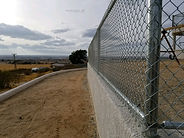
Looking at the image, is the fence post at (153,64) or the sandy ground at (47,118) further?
the sandy ground at (47,118)

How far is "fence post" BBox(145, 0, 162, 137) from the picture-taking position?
3.41ft

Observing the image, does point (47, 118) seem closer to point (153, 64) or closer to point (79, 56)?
point (153, 64)

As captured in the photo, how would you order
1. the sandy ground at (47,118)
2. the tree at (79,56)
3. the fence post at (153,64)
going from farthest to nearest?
1. the tree at (79,56)
2. the sandy ground at (47,118)
3. the fence post at (153,64)

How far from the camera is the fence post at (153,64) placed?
1040mm

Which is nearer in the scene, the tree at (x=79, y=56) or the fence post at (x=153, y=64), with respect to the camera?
the fence post at (x=153, y=64)

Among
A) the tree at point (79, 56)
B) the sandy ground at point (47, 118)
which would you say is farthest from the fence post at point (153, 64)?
the tree at point (79, 56)

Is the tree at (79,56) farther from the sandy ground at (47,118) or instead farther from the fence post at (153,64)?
the fence post at (153,64)

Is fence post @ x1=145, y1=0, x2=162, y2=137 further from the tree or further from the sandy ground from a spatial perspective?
the tree

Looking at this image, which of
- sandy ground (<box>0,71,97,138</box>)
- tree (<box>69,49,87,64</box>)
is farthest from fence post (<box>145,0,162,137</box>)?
tree (<box>69,49,87,64</box>)

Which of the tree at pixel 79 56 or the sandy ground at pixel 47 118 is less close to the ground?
the tree at pixel 79 56

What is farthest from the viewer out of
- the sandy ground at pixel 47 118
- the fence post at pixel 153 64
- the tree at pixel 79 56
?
the tree at pixel 79 56

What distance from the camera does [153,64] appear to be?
1.09 metres

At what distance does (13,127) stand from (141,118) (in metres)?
3.93

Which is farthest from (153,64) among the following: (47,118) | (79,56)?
(79,56)
